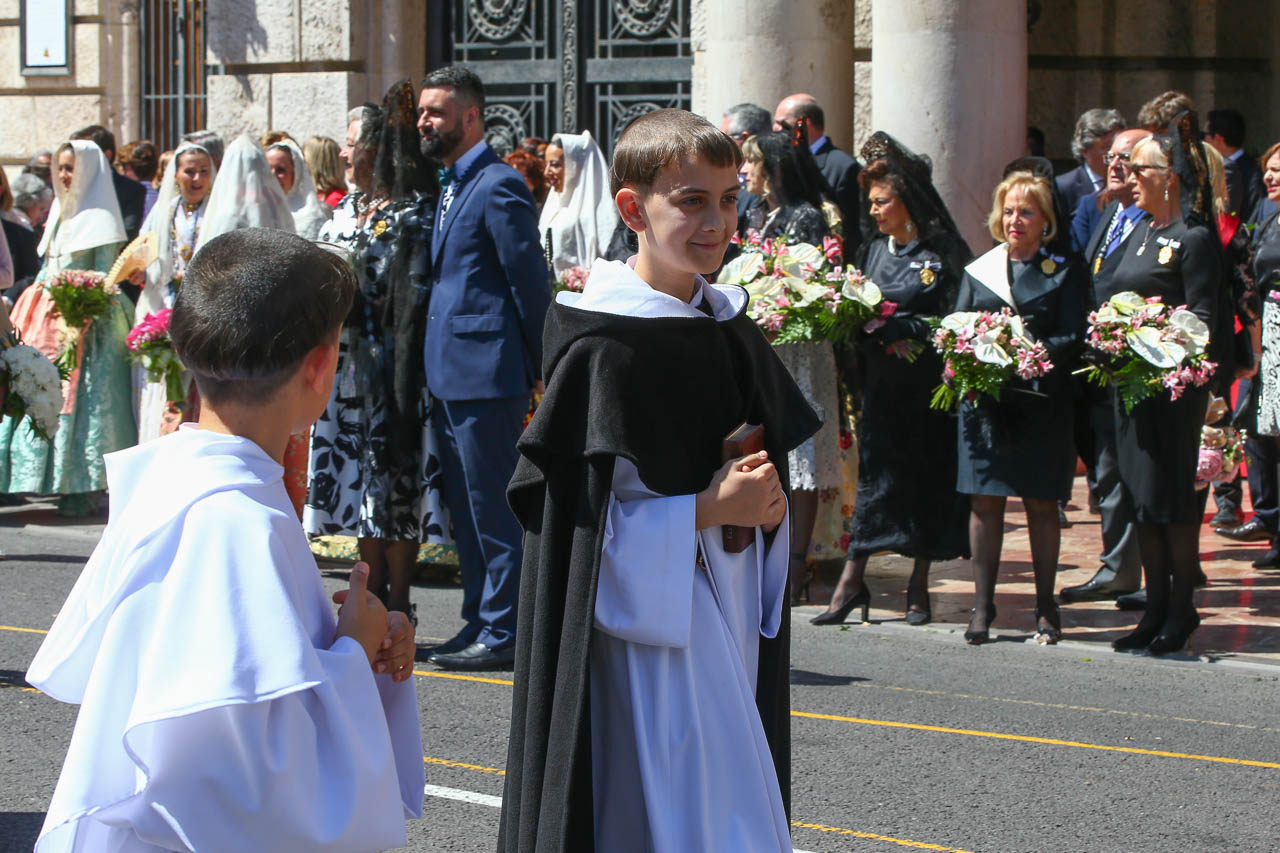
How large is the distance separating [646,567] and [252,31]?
1278cm

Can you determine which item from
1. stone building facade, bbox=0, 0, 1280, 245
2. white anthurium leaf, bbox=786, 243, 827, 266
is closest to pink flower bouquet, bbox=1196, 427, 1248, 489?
white anthurium leaf, bbox=786, 243, 827, 266

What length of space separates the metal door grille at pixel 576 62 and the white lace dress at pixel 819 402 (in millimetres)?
5731

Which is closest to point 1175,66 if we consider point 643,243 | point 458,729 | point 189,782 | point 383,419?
point 383,419

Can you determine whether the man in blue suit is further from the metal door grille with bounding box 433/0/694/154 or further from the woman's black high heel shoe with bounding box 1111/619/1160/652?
the metal door grille with bounding box 433/0/694/154

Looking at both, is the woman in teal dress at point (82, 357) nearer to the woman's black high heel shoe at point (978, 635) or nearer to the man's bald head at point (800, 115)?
the man's bald head at point (800, 115)

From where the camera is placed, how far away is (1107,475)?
29.0 ft

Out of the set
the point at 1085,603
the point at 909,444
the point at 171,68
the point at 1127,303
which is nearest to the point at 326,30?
the point at 171,68

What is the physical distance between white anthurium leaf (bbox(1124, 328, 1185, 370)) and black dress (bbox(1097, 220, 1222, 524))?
0.84ft

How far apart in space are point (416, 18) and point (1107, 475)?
834 cm

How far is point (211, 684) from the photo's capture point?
7.21 feet

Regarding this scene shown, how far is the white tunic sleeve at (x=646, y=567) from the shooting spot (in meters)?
3.33

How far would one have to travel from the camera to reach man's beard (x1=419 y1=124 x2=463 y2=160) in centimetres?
689

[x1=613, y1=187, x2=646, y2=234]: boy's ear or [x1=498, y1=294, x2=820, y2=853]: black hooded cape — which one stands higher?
[x1=613, y1=187, x2=646, y2=234]: boy's ear

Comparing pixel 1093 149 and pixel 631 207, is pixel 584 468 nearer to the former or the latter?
pixel 631 207
